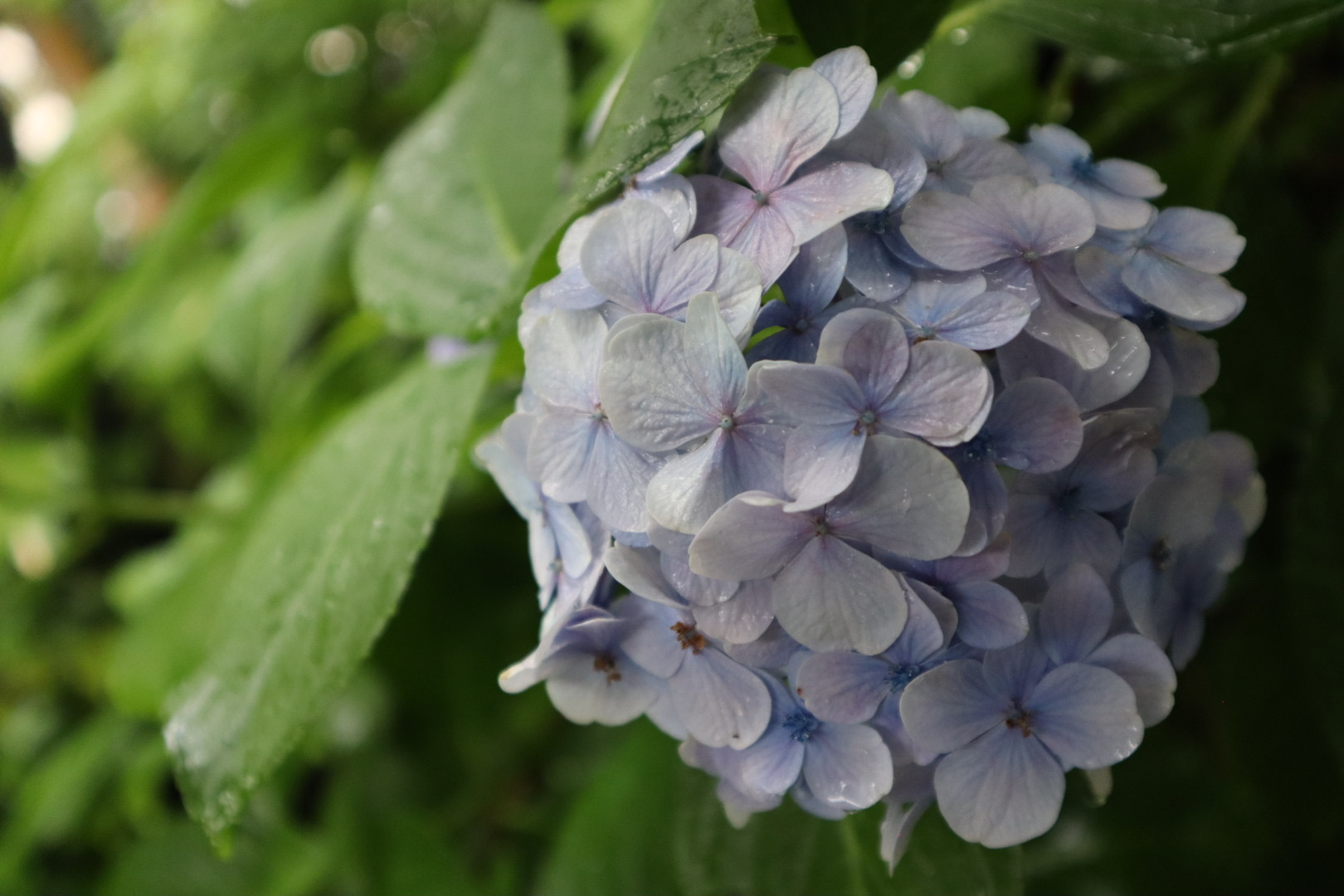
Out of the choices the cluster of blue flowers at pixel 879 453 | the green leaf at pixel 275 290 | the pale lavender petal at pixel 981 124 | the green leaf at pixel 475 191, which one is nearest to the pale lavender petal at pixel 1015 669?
the cluster of blue flowers at pixel 879 453

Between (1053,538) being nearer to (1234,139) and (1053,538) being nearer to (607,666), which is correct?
(607,666)

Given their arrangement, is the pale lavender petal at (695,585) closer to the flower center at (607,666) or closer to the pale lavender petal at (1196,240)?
the flower center at (607,666)

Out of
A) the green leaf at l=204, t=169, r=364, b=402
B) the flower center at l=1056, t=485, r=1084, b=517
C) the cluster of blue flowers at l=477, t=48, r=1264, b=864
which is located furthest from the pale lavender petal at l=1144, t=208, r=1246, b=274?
the green leaf at l=204, t=169, r=364, b=402

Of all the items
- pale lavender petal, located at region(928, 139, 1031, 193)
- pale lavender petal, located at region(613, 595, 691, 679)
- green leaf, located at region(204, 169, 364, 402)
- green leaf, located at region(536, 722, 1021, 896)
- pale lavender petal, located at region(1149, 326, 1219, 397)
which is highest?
pale lavender petal, located at region(928, 139, 1031, 193)

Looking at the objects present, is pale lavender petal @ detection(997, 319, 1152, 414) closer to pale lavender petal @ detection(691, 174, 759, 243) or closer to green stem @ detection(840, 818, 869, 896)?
pale lavender petal @ detection(691, 174, 759, 243)

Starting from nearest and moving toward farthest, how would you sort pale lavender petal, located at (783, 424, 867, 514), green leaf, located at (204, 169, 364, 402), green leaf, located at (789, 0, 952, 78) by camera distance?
pale lavender petal, located at (783, 424, 867, 514) → green leaf, located at (789, 0, 952, 78) → green leaf, located at (204, 169, 364, 402)

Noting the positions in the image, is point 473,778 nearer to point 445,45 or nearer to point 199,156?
point 445,45

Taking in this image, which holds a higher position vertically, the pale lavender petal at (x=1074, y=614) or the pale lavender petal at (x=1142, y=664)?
the pale lavender petal at (x=1074, y=614)
